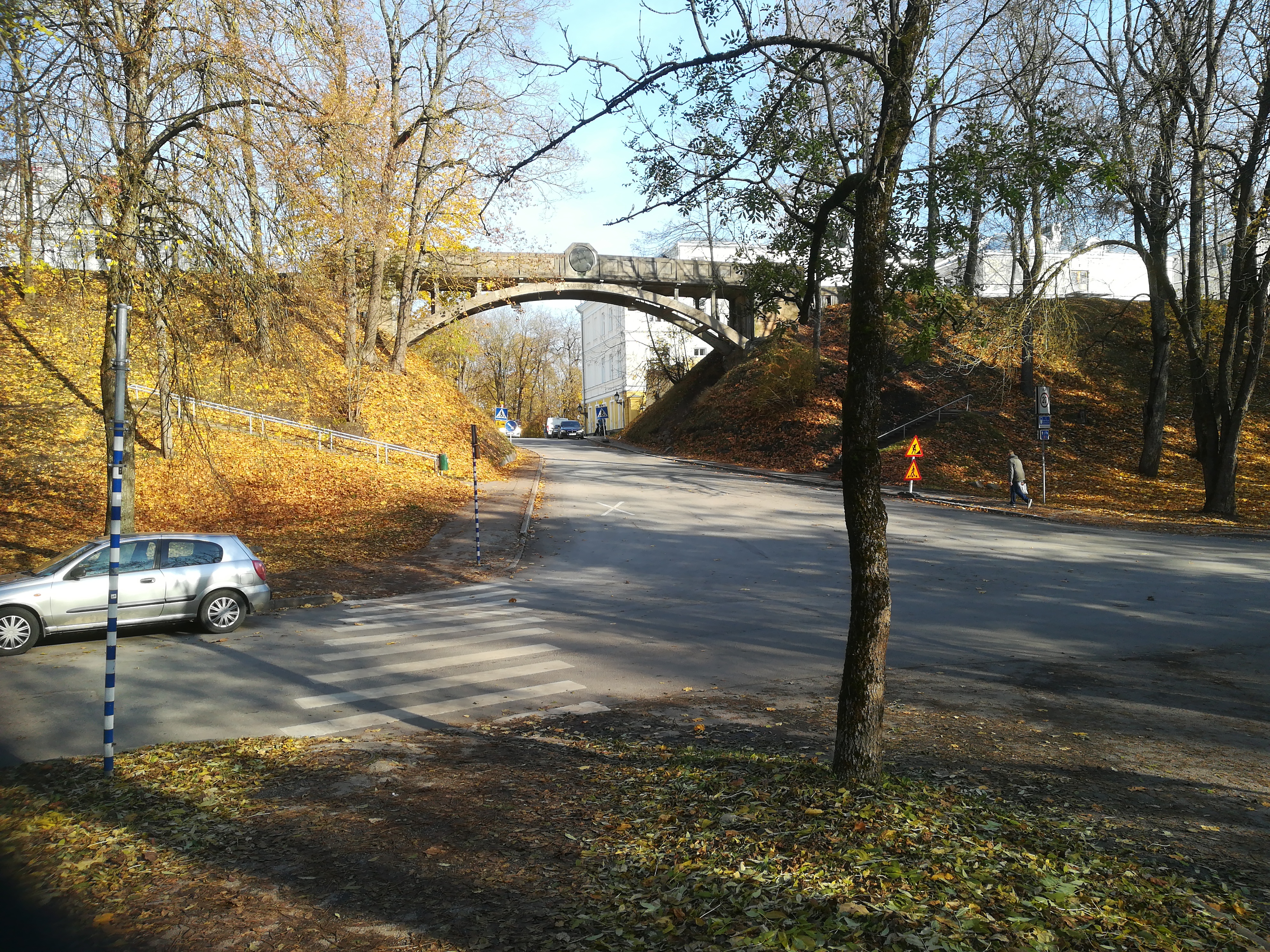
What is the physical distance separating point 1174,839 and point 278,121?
543 inches

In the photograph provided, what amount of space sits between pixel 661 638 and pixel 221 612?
632cm

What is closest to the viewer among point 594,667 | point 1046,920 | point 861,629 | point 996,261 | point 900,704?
point 1046,920

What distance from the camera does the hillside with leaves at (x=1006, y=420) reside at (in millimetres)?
27969

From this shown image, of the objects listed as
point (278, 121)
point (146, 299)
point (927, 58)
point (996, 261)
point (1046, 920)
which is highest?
point (996, 261)

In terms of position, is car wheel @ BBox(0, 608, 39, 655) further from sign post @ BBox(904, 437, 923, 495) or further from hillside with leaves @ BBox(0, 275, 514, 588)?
sign post @ BBox(904, 437, 923, 495)

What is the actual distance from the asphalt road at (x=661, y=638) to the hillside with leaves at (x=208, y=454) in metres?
4.61

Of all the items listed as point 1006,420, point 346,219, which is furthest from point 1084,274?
point 346,219

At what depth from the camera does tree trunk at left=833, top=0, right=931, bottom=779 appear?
5.40m

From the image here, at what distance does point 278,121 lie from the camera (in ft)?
42.1

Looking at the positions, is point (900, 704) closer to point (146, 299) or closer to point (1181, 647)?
point (1181, 647)

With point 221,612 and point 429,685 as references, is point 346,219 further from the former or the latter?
point 429,685

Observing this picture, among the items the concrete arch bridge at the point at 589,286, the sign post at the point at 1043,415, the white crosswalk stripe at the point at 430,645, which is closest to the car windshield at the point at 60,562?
the white crosswalk stripe at the point at 430,645

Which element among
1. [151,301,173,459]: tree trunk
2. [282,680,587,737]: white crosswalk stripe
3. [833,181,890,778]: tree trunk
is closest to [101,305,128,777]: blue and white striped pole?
[282,680,587,737]: white crosswalk stripe

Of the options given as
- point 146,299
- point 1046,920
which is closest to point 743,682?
point 1046,920
